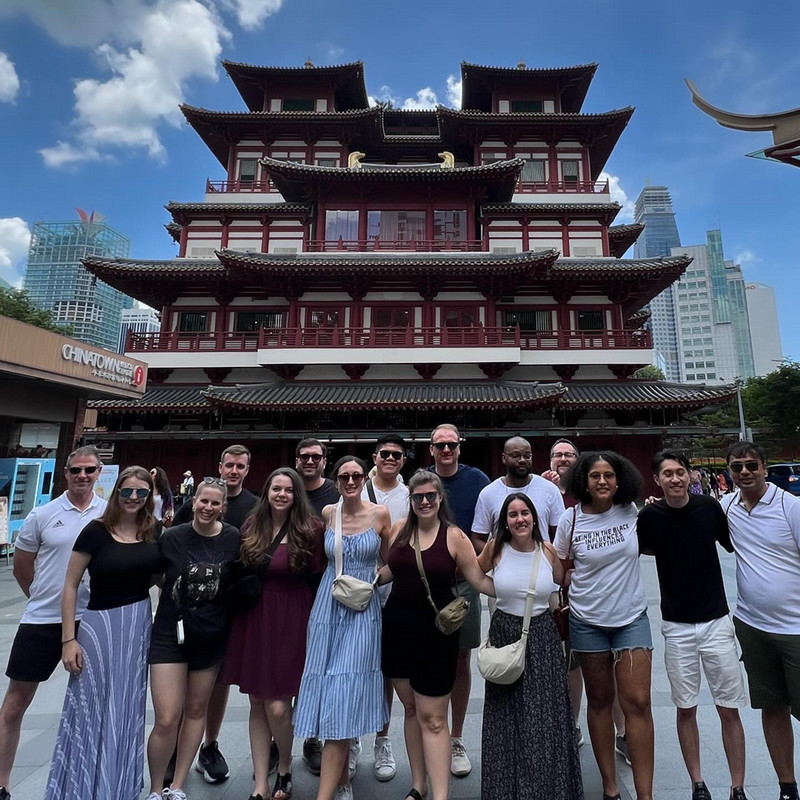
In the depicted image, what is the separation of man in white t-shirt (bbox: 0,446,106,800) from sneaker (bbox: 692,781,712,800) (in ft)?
14.2

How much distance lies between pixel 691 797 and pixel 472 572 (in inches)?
84.2

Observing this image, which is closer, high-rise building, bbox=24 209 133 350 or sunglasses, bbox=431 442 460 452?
sunglasses, bbox=431 442 460 452

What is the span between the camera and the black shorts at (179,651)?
297 centimetres

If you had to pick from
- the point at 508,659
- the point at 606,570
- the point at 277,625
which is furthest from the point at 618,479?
the point at 277,625

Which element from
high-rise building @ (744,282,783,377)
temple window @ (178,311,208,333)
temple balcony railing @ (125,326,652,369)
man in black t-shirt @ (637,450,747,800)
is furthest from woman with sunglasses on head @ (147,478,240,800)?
high-rise building @ (744,282,783,377)

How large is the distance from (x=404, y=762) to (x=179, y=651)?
1958 mm

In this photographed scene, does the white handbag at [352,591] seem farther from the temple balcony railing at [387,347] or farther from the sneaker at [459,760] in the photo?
the temple balcony railing at [387,347]

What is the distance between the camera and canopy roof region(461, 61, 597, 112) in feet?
76.3

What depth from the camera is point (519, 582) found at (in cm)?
291

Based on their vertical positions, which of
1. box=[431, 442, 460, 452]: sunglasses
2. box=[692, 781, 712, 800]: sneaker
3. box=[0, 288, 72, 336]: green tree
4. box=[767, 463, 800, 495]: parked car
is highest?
box=[0, 288, 72, 336]: green tree

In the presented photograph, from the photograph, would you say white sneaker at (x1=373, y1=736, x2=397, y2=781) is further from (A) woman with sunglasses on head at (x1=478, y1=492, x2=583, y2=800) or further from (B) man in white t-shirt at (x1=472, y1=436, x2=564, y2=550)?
(B) man in white t-shirt at (x1=472, y1=436, x2=564, y2=550)

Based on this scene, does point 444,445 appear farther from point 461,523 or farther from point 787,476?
point 787,476

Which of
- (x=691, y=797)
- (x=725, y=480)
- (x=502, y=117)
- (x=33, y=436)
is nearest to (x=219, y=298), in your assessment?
(x=33, y=436)

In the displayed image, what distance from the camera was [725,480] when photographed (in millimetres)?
22312
